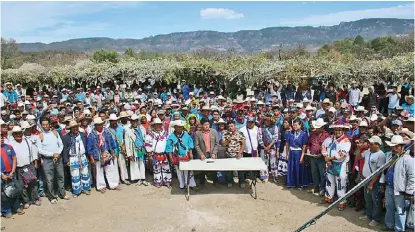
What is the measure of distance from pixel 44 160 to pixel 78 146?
0.72 m

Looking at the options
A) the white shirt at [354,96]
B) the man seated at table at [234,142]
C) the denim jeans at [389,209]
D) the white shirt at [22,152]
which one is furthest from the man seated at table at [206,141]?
the white shirt at [354,96]

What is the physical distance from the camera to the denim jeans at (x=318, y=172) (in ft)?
26.3

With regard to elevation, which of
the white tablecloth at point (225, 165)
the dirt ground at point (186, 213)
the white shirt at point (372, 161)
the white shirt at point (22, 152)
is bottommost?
the dirt ground at point (186, 213)

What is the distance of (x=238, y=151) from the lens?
847 cm

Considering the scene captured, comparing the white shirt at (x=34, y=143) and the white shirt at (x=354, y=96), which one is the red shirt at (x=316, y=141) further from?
the white shirt at (x=354, y=96)

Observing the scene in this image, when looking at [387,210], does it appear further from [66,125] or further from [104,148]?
[66,125]

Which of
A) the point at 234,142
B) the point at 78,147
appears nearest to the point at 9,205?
the point at 78,147

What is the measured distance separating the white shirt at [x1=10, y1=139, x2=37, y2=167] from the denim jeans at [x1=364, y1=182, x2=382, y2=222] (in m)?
6.42

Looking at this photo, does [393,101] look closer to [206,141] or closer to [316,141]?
[316,141]

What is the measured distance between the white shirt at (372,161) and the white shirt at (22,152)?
249 inches

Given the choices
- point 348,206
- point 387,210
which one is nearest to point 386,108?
point 348,206

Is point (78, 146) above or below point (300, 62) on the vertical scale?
below

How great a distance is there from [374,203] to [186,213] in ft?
11.4

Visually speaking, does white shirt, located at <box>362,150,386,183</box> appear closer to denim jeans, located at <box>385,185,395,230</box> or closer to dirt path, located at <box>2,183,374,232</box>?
denim jeans, located at <box>385,185,395,230</box>
